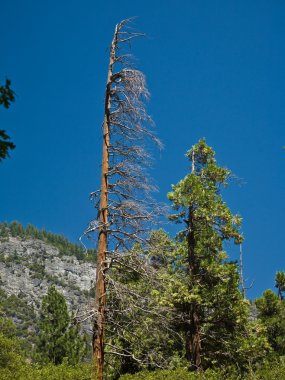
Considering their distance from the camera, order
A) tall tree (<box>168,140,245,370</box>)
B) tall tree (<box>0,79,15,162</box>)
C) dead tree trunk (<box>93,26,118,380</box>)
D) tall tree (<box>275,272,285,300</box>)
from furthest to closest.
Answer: tall tree (<box>275,272,285,300</box>)
tall tree (<box>168,140,245,370</box>)
dead tree trunk (<box>93,26,118,380</box>)
tall tree (<box>0,79,15,162</box>)

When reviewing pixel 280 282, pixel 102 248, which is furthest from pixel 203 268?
pixel 280 282

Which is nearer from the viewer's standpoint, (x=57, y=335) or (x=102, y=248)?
(x=102, y=248)

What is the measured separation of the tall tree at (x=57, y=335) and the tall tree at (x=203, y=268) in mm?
25926

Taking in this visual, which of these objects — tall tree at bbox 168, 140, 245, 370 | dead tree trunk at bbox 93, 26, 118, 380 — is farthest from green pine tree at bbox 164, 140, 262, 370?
dead tree trunk at bbox 93, 26, 118, 380

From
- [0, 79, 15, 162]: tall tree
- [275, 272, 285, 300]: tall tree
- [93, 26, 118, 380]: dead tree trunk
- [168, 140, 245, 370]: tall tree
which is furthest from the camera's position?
[275, 272, 285, 300]: tall tree

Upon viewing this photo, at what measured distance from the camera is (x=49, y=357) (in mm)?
43625

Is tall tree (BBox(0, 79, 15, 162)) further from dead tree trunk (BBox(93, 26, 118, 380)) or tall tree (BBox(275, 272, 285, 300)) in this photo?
tall tree (BBox(275, 272, 285, 300))

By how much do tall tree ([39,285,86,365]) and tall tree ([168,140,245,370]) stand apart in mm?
25926

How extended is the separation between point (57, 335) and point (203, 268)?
30071 mm

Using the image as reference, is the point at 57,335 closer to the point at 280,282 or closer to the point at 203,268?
the point at 280,282

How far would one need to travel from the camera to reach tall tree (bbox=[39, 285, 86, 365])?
1695 inches

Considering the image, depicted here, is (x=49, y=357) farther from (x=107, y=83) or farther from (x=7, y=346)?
(x=107, y=83)

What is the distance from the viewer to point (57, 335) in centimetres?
4453

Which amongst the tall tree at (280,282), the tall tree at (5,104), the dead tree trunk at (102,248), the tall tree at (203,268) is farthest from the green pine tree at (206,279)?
the tall tree at (280,282)
